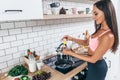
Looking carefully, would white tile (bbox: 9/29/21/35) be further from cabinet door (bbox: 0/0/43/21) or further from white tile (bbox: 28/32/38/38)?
cabinet door (bbox: 0/0/43/21)

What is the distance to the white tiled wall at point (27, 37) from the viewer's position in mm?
1234

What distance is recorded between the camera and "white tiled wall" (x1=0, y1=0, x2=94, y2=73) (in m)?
1.23

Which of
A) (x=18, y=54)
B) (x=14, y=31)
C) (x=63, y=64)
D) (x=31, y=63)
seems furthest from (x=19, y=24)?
(x=63, y=64)

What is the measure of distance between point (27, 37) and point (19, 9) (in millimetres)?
573

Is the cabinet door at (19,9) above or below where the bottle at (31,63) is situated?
above

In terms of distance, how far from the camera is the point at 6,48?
1.25 metres

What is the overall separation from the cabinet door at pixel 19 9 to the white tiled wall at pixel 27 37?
0.38m

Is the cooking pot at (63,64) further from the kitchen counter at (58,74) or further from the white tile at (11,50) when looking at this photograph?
the white tile at (11,50)

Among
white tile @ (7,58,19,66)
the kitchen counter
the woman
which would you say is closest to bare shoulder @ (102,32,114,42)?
the woman

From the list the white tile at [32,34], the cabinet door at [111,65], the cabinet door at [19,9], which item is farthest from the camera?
the cabinet door at [111,65]

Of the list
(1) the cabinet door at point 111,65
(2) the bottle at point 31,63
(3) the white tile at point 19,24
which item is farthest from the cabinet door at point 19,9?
(1) the cabinet door at point 111,65

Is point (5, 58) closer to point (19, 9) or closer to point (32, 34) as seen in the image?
point (32, 34)

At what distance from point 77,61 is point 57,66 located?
31 centimetres

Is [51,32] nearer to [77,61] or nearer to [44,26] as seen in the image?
[44,26]
